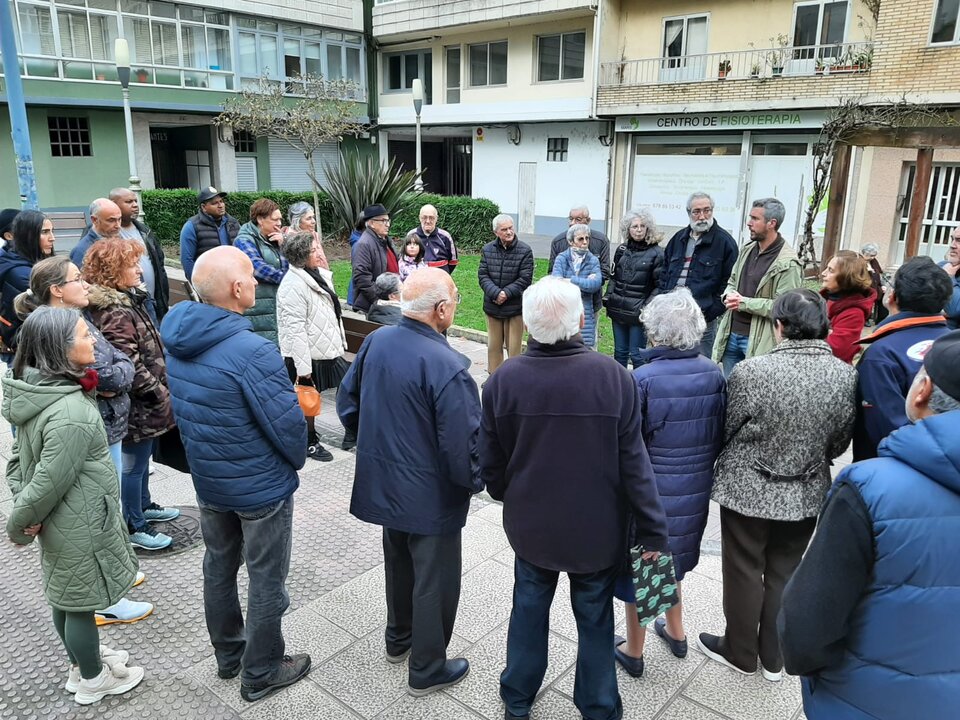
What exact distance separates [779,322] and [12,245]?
16.2 feet

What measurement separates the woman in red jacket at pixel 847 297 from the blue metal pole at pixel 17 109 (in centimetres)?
805

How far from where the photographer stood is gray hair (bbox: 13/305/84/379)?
2717 millimetres

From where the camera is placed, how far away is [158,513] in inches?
179

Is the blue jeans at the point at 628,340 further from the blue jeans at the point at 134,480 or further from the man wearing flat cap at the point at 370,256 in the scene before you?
the blue jeans at the point at 134,480

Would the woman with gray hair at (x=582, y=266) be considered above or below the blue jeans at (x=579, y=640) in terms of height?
above

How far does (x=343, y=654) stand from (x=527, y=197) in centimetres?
2302

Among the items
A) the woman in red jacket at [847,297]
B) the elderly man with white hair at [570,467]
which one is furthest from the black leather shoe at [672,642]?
the woman in red jacket at [847,297]

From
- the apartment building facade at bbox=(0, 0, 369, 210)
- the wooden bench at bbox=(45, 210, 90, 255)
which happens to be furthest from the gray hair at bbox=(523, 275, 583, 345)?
the apartment building facade at bbox=(0, 0, 369, 210)

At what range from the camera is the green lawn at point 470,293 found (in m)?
9.58

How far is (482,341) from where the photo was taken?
9492mm

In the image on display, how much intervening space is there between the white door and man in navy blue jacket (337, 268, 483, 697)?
22.7 metres

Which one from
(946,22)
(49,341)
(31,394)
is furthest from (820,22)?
(31,394)

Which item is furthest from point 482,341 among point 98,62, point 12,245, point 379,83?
point 379,83

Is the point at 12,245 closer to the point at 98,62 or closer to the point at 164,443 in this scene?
the point at 164,443
